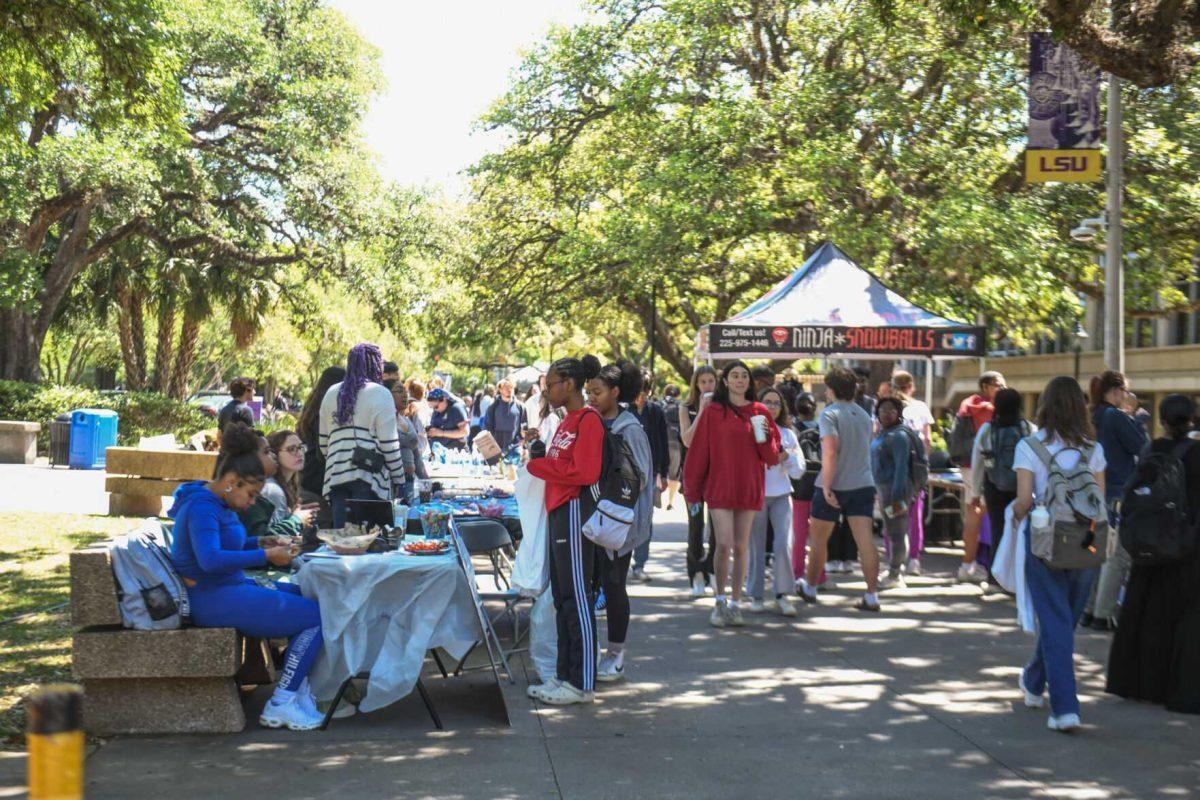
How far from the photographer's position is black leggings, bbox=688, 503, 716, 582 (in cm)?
1080

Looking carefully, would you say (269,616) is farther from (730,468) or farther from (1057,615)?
(1057,615)

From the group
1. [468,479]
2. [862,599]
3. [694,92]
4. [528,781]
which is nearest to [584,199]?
[694,92]

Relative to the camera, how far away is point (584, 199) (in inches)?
1070

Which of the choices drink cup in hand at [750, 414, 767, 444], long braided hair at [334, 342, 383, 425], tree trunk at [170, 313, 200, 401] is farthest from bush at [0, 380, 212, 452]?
drink cup in hand at [750, 414, 767, 444]

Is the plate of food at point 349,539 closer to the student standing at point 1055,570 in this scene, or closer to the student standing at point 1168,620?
the student standing at point 1055,570

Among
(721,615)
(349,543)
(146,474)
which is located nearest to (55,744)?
(349,543)

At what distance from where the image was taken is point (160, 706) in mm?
6586

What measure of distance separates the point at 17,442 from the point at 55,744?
82.7 feet

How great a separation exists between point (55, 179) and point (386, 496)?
1738 centimetres

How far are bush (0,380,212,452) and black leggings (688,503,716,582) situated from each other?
62.1ft

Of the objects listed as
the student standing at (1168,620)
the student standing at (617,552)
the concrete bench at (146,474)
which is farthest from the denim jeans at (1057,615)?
the concrete bench at (146,474)

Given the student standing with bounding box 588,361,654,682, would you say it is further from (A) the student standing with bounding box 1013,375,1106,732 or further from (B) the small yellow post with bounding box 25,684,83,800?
(B) the small yellow post with bounding box 25,684,83,800

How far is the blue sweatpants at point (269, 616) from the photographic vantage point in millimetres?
6633

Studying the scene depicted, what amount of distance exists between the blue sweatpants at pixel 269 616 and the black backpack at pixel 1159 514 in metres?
4.32
